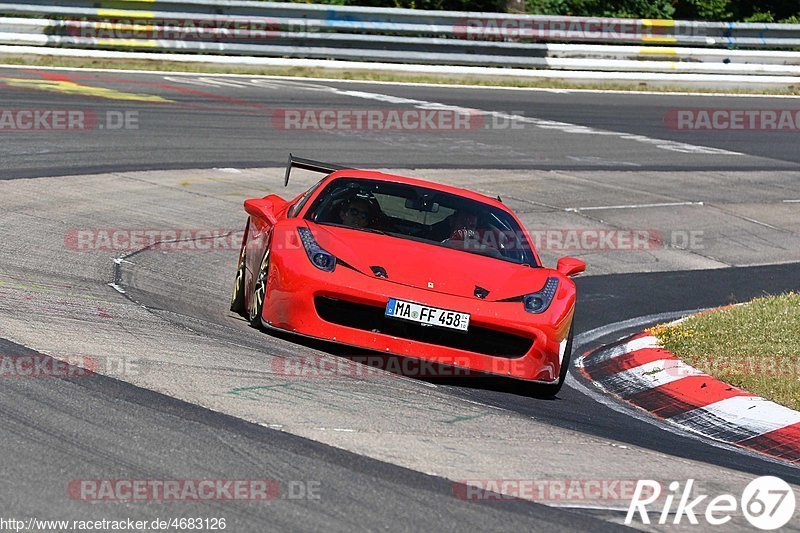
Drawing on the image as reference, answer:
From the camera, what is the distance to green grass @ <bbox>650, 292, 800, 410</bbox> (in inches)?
302

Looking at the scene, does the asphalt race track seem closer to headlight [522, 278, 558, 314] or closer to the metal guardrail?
headlight [522, 278, 558, 314]

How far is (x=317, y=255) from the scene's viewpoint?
7.40 m

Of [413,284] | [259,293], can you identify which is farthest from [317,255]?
[413,284]

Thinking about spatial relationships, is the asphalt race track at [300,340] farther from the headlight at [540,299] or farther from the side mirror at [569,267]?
the side mirror at [569,267]

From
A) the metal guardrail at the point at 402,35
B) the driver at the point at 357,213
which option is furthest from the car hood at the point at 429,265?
the metal guardrail at the point at 402,35

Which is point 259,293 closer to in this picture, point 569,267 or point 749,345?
point 569,267

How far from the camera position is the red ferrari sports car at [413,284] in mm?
7074

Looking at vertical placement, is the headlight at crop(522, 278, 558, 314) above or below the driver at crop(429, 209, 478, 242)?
below

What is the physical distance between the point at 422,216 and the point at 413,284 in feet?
4.24

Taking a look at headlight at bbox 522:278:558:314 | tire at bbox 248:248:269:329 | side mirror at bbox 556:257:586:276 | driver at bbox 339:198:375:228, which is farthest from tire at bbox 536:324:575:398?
tire at bbox 248:248:269:329

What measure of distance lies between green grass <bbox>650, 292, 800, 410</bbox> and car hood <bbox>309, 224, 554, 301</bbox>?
1.30 metres

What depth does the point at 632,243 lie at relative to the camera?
13727mm

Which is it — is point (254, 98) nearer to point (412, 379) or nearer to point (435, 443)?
point (412, 379)

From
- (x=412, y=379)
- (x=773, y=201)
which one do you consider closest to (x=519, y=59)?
(x=773, y=201)
